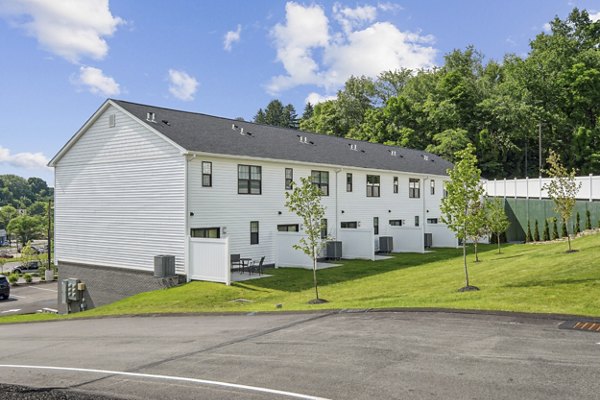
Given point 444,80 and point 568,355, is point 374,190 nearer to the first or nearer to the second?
point 568,355

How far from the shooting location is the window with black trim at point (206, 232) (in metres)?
23.2

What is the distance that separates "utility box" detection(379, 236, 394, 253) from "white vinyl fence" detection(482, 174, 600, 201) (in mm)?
12501

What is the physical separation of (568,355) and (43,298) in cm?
3589

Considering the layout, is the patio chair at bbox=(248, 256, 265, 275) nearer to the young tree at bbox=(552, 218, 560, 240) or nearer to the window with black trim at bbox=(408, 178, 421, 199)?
the window with black trim at bbox=(408, 178, 421, 199)

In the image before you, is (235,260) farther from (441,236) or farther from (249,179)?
(441,236)


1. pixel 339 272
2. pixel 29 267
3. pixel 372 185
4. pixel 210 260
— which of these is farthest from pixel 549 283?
pixel 29 267

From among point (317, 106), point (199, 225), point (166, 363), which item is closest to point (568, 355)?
point (166, 363)

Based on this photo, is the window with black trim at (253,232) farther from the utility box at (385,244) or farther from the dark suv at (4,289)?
the dark suv at (4,289)

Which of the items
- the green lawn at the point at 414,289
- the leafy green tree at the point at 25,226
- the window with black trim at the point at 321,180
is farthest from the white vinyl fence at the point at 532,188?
the leafy green tree at the point at 25,226

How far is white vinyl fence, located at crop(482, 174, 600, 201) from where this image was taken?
31.7 meters

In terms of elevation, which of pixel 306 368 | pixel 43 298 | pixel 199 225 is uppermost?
pixel 199 225

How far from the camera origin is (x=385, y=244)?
32.8 metres

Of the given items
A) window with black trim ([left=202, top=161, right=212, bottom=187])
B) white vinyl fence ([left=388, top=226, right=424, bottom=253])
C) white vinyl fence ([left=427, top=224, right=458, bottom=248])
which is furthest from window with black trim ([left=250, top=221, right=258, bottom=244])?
white vinyl fence ([left=427, top=224, right=458, bottom=248])

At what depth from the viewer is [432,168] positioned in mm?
41750
